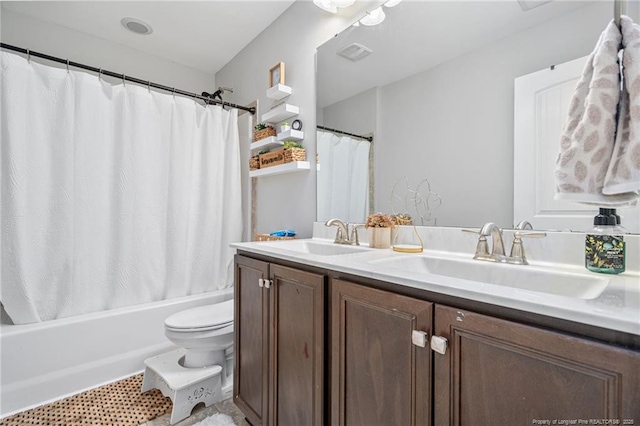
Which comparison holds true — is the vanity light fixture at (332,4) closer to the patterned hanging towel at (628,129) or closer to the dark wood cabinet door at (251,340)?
the patterned hanging towel at (628,129)

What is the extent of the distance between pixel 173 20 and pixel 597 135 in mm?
2567

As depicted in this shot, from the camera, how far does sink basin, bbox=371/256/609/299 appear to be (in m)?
0.79

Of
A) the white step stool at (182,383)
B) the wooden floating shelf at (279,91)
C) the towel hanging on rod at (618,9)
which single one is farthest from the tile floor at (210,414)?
the towel hanging on rod at (618,9)

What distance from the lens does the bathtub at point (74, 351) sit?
1.59 m

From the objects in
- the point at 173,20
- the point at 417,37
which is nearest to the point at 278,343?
the point at 417,37

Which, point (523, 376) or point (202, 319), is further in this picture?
point (202, 319)

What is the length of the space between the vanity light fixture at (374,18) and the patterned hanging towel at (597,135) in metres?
1.06

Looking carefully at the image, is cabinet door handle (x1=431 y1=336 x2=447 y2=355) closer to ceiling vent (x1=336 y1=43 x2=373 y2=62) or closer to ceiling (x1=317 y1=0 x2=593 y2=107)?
ceiling (x1=317 y1=0 x2=593 y2=107)

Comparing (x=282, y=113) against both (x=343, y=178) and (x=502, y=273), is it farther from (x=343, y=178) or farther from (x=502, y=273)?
(x=502, y=273)

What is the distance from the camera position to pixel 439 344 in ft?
2.25

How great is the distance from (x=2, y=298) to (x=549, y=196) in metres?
2.62

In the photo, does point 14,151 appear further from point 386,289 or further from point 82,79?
point 386,289

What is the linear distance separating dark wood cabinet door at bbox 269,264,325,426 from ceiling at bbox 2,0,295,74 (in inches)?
74.5

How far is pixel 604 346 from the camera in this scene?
50cm
